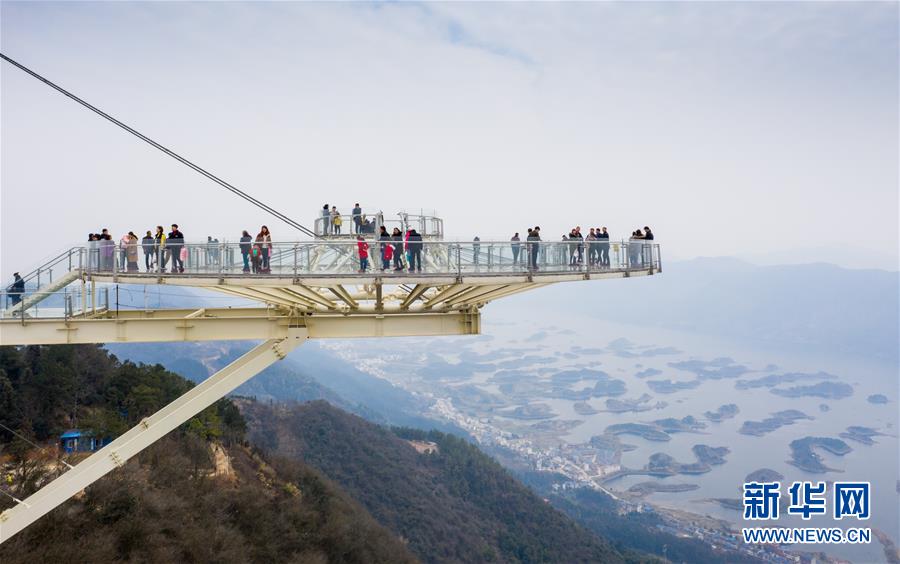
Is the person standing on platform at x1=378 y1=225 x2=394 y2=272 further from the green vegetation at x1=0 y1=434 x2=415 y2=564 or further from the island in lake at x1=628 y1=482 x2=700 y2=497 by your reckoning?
the island in lake at x1=628 y1=482 x2=700 y2=497

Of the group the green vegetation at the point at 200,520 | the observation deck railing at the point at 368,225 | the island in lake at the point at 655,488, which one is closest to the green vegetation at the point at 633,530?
the island in lake at the point at 655,488

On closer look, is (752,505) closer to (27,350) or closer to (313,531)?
(313,531)

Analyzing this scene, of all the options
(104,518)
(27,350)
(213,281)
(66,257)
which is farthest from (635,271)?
(27,350)

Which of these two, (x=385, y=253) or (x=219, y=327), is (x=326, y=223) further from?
(x=385, y=253)

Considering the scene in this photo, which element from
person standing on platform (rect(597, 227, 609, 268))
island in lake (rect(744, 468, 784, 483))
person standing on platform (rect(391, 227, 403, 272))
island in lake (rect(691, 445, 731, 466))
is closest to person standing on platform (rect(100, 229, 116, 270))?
person standing on platform (rect(391, 227, 403, 272))

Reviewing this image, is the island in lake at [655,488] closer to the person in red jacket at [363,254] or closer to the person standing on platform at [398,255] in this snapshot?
the person standing on platform at [398,255]

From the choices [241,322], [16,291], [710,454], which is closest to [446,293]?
[241,322]

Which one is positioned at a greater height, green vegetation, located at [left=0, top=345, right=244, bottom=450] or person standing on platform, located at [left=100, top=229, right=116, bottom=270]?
person standing on platform, located at [left=100, top=229, right=116, bottom=270]
